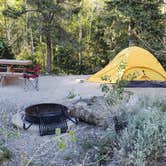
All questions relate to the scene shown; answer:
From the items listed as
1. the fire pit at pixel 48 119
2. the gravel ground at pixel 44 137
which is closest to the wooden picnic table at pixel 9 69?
the gravel ground at pixel 44 137

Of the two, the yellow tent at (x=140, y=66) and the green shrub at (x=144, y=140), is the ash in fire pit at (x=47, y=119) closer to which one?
the green shrub at (x=144, y=140)

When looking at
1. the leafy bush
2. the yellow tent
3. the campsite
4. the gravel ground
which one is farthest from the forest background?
the leafy bush

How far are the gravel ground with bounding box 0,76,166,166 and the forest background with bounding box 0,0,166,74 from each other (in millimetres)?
1870

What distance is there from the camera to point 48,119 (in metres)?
4.44

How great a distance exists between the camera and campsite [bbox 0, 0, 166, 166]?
3.20 metres

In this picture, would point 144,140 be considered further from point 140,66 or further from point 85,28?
point 85,28

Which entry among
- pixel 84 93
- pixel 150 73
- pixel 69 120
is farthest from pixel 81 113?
pixel 150 73

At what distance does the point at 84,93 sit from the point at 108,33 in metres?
6.41

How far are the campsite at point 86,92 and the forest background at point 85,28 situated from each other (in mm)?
36

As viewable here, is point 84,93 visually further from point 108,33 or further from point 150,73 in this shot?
point 108,33

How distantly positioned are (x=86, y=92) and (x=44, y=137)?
2991mm

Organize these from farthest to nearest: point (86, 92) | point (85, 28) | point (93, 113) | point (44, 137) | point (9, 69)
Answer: point (85, 28) < point (9, 69) < point (86, 92) < point (93, 113) < point (44, 137)

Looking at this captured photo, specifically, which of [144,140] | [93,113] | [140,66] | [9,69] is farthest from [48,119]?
[140,66]

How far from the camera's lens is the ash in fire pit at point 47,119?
430 cm
